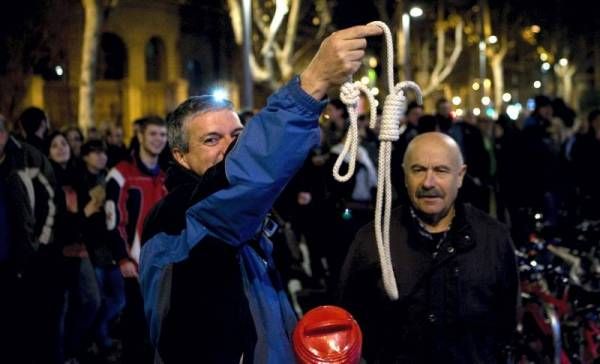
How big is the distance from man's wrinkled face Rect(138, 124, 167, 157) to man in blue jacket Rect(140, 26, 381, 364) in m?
4.23

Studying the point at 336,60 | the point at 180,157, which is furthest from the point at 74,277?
the point at 336,60

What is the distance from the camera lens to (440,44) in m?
47.2

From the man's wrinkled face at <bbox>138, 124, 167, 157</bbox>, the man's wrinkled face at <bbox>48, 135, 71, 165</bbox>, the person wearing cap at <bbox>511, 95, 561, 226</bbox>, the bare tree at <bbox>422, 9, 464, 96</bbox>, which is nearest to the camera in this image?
the man's wrinkled face at <bbox>138, 124, 167, 157</bbox>

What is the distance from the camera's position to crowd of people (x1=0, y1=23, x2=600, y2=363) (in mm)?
2379

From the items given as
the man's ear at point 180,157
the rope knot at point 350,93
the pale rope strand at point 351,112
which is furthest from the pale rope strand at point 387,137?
the man's ear at point 180,157

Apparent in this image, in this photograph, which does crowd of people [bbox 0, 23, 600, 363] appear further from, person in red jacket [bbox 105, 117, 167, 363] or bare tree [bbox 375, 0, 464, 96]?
bare tree [bbox 375, 0, 464, 96]

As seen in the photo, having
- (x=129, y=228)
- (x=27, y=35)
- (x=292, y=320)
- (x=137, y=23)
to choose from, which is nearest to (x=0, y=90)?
(x=27, y=35)

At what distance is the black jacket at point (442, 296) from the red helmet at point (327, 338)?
141 cm

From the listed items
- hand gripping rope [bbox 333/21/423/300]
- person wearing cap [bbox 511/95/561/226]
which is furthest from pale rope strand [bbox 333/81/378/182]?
person wearing cap [bbox 511/95/561/226]

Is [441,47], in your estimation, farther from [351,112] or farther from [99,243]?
[351,112]

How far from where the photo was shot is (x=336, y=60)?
2.31 metres

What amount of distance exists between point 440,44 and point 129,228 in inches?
1639

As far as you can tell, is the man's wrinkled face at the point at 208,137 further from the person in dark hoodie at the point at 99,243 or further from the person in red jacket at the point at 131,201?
the person in dark hoodie at the point at 99,243

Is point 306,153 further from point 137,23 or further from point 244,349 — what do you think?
point 137,23
